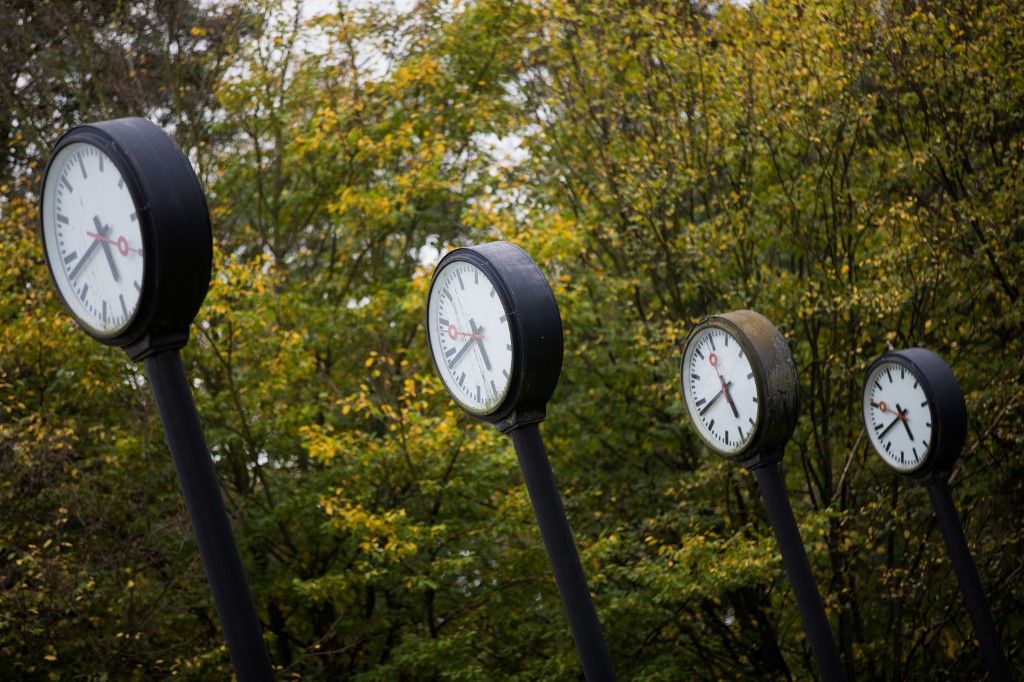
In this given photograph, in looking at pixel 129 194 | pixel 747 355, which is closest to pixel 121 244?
pixel 129 194

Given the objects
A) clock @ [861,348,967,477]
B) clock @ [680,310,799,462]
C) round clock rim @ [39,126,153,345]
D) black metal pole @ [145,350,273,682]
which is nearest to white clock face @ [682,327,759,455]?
clock @ [680,310,799,462]

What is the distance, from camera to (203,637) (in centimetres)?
1251

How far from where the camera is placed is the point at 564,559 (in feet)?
14.6

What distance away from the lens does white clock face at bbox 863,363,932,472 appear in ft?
25.8

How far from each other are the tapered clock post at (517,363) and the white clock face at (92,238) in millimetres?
1493

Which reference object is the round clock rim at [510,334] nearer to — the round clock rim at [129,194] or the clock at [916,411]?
the round clock rim at [129,194]

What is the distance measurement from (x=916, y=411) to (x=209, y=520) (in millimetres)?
5735

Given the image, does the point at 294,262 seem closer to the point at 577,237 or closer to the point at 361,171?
the point at 361,171

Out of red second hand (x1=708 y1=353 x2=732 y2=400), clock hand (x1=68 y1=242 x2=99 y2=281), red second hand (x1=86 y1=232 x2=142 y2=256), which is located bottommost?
red second hand (x1=708 y1=353 x2=732 y2=400)

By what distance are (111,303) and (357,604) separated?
413 inches

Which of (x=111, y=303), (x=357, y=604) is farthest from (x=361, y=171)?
(x=111, y=303)

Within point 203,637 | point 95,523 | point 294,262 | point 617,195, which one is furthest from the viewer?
point 294,262

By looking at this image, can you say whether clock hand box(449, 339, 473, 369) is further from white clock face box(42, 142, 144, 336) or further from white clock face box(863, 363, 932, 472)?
white clock face box(863, 363, 932, 472)

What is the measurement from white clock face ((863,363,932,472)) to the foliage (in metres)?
2.79
